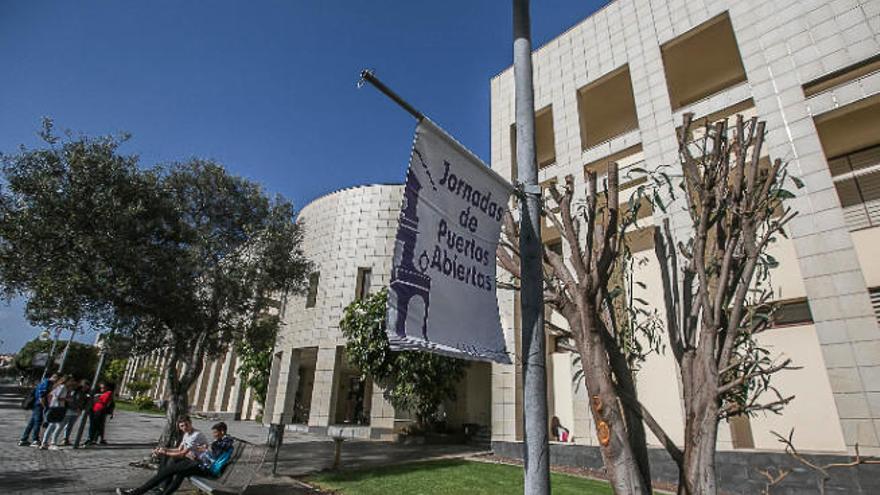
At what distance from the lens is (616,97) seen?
17609 mm

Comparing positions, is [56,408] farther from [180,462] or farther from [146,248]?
[180,462]

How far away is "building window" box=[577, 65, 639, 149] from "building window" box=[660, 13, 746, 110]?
62.0 inches

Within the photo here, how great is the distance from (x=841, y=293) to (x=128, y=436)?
22.0m

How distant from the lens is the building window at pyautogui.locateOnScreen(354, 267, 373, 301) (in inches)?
968

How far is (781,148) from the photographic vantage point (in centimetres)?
1101

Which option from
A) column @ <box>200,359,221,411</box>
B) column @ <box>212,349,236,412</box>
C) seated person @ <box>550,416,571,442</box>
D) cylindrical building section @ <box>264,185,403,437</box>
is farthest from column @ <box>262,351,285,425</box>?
seated person @ <box>550,416,571,442</box>

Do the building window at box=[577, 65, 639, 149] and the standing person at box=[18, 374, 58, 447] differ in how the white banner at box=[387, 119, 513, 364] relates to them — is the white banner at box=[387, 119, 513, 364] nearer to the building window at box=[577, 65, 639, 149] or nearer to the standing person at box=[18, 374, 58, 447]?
the building window at box=[577, 65, 639, 149]

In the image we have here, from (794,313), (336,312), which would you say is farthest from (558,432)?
(336,312)

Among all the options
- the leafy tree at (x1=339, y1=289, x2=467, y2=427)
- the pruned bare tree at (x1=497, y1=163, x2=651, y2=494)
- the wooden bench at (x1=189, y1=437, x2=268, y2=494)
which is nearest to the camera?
the pruned bare tree at (x1=497, y1=163, x2=651, y2=494)

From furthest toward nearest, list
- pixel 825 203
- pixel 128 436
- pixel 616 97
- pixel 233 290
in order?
pixel 616 97 < pixel 128 436 < pixel 233 290 < pixel 825 203

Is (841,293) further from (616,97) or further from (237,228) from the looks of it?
(237,228)

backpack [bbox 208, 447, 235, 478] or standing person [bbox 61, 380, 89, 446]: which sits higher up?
standing person [bbox 61, 380, 89, 446]

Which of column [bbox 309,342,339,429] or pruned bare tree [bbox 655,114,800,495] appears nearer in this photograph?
pruned bare tree [bbox 655,114,800,495]

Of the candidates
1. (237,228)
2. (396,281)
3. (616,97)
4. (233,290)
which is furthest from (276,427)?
(616,97)
